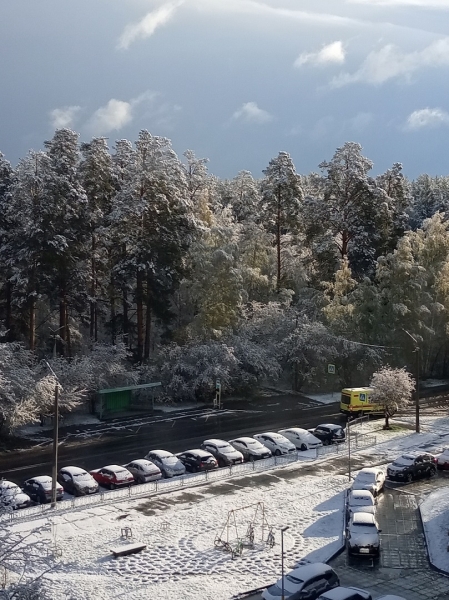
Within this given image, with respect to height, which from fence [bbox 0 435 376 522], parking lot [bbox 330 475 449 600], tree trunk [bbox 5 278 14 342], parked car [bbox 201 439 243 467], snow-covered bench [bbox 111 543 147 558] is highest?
tree trunk [bbox 5 278 14 342]

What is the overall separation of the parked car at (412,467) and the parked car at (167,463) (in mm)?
9873

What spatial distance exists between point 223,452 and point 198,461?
1883 millimetres

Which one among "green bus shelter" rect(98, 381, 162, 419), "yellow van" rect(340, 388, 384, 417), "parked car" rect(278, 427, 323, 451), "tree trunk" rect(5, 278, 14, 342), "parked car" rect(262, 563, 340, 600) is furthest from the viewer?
"tree trunk" rect(5, 278, 14, 342)

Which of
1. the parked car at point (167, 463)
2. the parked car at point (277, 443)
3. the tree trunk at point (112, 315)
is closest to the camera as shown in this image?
the parked car at point (167, 463)

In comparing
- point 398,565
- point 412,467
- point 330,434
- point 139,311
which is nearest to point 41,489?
point 398,565

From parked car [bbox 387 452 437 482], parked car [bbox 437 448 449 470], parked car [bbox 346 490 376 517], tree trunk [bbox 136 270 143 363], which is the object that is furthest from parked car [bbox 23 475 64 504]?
tree trunk [bbox 136 270 143 363]

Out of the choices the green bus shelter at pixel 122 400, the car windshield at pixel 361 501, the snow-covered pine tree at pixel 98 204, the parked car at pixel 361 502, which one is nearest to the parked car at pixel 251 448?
the parked car at pixel 361 502

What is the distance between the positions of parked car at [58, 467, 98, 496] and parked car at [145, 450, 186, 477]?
3562 millimetres

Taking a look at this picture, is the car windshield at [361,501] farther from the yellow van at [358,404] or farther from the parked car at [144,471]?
the yellow van at [358,404]

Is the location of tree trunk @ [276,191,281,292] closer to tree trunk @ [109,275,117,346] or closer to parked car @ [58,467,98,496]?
tree trunk @ [109,275,117,346]

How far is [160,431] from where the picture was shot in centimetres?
4259

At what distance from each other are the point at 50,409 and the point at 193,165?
30076 millimetres

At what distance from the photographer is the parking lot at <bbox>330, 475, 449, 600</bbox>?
2153 cm

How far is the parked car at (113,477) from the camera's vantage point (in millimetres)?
31469
